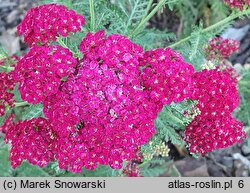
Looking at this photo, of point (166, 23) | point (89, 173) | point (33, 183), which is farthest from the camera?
point (166, 23)

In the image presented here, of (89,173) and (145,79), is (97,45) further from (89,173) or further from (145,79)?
(89,173)

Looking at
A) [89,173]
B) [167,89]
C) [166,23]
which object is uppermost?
[167,89]

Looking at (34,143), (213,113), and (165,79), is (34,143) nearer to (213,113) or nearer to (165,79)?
(165,79)

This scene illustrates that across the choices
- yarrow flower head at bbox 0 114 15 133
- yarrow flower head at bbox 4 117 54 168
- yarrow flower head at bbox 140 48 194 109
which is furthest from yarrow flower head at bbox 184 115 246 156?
yarrow flower head at bbox 0 114 15 133

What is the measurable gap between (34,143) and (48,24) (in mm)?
735

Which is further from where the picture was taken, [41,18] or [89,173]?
[89,173]

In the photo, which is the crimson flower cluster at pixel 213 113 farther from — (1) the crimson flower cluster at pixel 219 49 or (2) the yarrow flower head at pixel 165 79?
(1) the crimson flower cluster at pixel 219 49

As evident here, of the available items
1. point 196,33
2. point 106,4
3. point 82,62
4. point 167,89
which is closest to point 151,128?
point 167,89

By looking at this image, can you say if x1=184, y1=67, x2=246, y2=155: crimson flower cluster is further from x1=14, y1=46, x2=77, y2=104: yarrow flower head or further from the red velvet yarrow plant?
x1=14, y1=46, x2=77, y2=104: yarrow flower head

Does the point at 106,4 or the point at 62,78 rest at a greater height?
the point at 106,4

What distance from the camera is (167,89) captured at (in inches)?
92.4

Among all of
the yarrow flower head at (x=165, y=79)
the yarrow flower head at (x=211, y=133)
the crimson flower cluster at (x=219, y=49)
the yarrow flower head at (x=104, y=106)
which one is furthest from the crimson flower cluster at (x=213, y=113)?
the crimson flower cluster at (x=219, y=49)

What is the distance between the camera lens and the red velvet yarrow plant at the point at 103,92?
7.62 feet

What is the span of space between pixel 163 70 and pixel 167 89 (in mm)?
110
